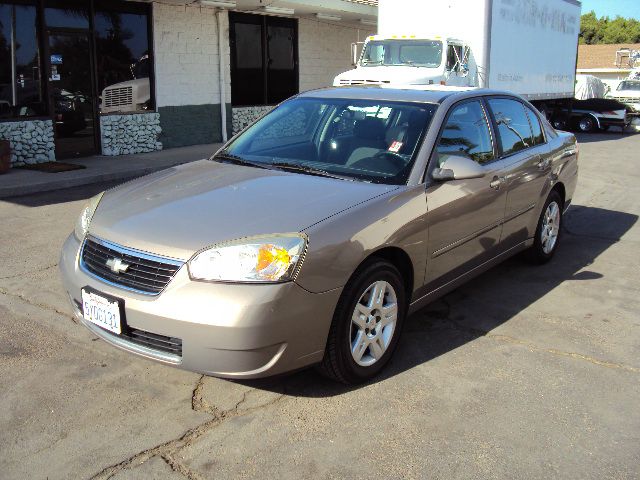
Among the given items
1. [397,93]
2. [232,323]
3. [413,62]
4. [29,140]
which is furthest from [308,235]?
[413,62]

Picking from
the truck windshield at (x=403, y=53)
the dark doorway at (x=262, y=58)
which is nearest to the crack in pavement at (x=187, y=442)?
the truck windshield at (x=403, y=53)

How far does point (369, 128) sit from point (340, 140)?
0.21m

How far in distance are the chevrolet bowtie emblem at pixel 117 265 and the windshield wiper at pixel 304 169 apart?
1289 mm

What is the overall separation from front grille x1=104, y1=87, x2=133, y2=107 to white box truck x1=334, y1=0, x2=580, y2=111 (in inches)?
166

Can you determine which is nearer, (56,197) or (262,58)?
(56,197)

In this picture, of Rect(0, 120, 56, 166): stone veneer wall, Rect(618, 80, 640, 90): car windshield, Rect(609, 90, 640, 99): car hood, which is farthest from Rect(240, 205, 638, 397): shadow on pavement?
Rect(618, 80, 640, 90): car windshield

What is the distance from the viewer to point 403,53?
13.3m

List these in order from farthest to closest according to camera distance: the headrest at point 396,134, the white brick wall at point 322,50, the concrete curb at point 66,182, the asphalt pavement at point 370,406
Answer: the white brick wall at point 322,50 → the concrete curb at point 66,182 → the headrest at point 396,134 → the asphalt pavement at point 370,406

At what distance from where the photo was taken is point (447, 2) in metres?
13.6

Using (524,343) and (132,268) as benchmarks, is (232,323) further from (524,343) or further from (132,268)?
(524,343)

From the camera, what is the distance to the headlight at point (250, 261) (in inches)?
120

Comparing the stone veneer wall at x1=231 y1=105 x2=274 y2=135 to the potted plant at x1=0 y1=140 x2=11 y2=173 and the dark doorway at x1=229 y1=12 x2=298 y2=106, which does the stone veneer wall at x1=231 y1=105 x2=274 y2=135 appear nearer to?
the dark doorway at x1=229 y1=12 x2=298 y2=106

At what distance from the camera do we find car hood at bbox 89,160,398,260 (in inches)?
127

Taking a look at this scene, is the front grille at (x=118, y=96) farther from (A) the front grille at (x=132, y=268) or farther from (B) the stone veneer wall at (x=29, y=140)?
(A) the front grille at (x=132, y=268)
